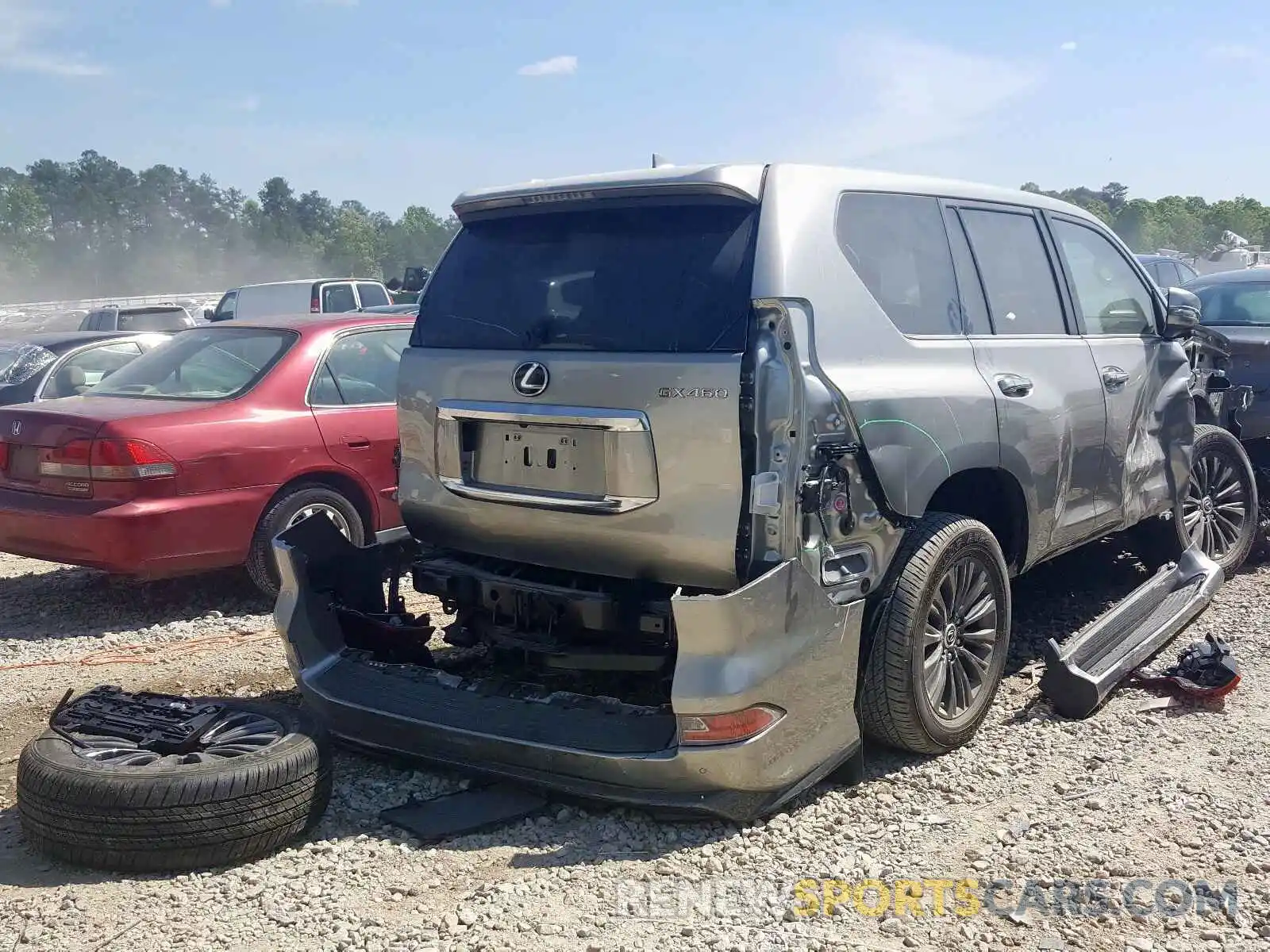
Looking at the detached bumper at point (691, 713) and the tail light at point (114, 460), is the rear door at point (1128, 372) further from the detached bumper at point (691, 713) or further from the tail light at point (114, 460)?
the tail light at point (114, 460)

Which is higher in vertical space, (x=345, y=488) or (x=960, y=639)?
(x=345, y=488)

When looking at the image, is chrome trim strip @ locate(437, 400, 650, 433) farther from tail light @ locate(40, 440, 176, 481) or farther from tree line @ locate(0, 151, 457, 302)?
tree line @ locate(0, 151, 457, 302)

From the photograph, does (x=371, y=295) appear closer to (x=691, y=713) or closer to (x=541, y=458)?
(x=541, y=458)

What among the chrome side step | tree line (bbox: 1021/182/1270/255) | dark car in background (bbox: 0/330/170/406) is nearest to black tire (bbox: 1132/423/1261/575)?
the chrome side step

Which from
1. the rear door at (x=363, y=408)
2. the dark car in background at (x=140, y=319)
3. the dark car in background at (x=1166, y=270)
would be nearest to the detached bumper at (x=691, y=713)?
the rear door at (x=363, y=408)

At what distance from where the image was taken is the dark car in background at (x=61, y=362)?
1038 centimetres

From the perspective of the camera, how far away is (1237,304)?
29.7ft

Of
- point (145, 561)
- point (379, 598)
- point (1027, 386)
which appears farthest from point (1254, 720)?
point (145, 561)

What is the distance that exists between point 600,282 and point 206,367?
12.0ft

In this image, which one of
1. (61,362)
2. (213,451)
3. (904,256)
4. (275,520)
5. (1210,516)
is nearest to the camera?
(904,256)

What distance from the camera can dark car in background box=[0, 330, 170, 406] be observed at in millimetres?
10375

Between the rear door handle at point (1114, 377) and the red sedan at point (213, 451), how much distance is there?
3.51m

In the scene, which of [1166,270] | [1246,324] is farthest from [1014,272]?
[1166,270]

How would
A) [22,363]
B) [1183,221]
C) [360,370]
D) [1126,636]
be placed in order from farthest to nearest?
[1183,221] < [22,363] < [360,370] < [1126,636]
